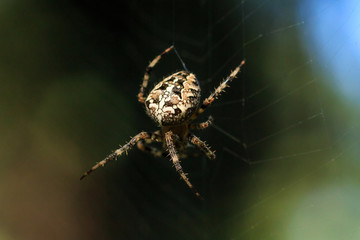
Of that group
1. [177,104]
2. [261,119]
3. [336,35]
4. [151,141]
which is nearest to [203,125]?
[177,104]

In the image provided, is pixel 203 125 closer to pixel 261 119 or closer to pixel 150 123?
pixel 261 119

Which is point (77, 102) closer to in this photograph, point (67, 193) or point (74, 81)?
point (74, 81)

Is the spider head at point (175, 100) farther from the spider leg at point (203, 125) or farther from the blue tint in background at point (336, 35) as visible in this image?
the blue tint in background at point (336, 35)

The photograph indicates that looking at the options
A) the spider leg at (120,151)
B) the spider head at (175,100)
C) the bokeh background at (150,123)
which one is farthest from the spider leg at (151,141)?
the bokeh background at (150,123)

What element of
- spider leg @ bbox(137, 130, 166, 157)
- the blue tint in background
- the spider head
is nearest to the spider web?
→ the blue tint in background

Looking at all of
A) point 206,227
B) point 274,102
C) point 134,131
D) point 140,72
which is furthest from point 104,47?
point 206,227
